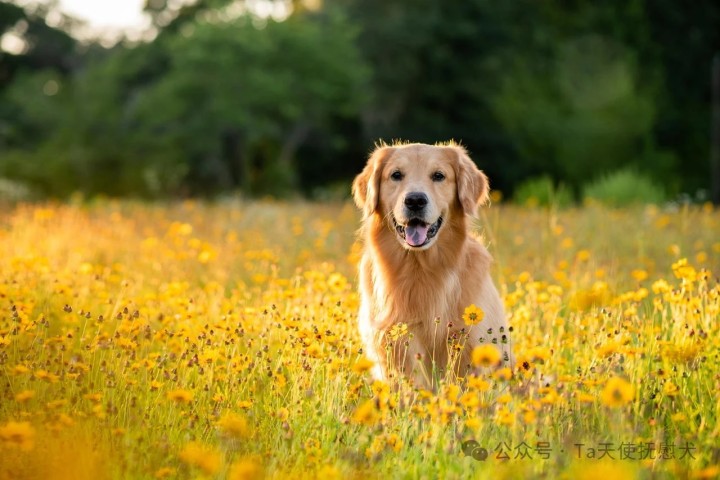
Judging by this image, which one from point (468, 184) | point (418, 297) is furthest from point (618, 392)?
point (468, 184)

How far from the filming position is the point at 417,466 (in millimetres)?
2543

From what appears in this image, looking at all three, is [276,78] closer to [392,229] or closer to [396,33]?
[396,33]

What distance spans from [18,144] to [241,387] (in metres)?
25.0

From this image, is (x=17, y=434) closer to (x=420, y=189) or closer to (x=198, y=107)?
(x=420, y=189)

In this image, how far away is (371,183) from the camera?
412cm

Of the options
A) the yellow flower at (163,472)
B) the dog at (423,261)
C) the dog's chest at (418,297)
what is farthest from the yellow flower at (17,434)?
the dog's chest at (418,297)

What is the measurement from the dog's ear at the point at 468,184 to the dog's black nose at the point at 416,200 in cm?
32

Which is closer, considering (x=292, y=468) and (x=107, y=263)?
(x=292, y=468)

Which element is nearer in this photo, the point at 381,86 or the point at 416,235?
the point at 416,235

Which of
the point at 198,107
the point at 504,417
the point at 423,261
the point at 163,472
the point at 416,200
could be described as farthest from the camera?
the point at 198,107

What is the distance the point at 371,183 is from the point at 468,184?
20.1 inches

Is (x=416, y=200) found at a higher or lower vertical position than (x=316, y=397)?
higher

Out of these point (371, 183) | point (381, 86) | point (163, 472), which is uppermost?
point (381, 86)

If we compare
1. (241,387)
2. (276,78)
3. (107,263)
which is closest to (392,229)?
(241,387)
